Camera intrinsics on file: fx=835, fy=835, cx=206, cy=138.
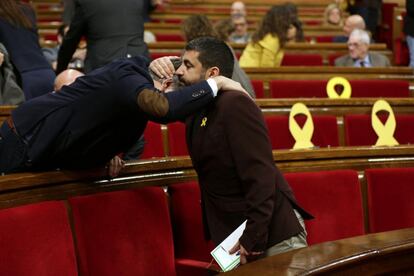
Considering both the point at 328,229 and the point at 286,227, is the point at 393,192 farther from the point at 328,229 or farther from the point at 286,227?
the point at 286,227

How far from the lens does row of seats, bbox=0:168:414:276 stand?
1.82 metres

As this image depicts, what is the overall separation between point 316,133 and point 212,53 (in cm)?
135

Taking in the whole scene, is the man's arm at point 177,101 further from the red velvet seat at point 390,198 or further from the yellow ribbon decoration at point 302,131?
the yellow ribbon decoration at point 302,131

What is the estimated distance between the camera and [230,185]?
1.93m

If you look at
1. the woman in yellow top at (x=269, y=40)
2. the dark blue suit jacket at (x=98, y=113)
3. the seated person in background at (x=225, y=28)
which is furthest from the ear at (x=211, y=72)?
the seated person in background at (x=225, y=28)

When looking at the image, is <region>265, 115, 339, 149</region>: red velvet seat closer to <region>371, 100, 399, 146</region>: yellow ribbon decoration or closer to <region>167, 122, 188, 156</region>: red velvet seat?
<region>371, 100, 399, 146</region>: yellow ribbon decoration

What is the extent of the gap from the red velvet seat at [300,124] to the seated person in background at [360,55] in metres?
1.86

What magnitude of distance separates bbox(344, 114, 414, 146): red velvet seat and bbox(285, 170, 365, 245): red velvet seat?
858 mm

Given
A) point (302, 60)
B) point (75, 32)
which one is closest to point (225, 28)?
point (302, 60)

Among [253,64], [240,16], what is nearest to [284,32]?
[253,64]

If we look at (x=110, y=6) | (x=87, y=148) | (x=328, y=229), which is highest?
(x=110, y=6)

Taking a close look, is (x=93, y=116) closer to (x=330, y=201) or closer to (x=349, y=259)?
(x=349, y=259)

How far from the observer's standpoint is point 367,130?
3.36 metres

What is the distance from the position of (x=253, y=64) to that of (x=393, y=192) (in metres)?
2.15
